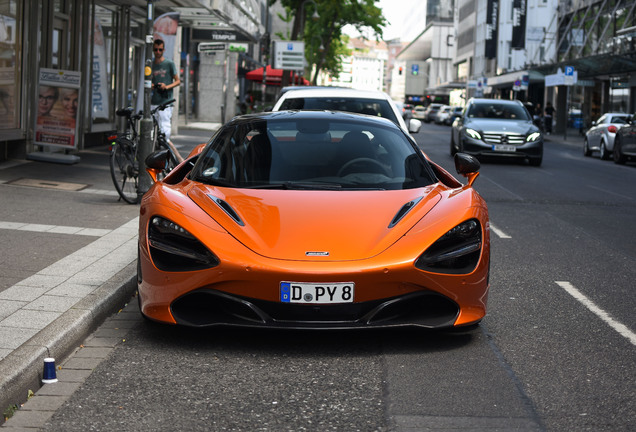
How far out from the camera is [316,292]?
5.00 metres

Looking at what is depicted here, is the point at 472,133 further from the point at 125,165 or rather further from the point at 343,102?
the point at 125,165

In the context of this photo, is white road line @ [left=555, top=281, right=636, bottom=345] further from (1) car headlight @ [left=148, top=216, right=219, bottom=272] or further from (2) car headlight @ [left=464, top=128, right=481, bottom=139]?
(2) car headlight @ [left=464, top=128, right=481, bottom=139]

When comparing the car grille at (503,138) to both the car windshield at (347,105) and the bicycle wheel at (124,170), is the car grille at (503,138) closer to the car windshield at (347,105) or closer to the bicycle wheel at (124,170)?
the car windshield at (347,105)

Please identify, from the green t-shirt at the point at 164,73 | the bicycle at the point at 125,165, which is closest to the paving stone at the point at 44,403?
the bicycle at the point at 125,165

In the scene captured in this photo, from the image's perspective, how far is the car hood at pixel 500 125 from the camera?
74.9 ft

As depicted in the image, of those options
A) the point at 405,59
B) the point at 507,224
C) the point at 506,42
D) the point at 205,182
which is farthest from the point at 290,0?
the point at 405,59

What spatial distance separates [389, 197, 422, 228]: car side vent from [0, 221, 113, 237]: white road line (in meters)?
3.85

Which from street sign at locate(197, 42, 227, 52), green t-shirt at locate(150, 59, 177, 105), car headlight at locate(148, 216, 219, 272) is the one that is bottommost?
car headlight at locate(148, 216, 219, 272)

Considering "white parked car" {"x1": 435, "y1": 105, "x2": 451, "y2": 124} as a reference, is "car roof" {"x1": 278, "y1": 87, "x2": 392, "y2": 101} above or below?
above

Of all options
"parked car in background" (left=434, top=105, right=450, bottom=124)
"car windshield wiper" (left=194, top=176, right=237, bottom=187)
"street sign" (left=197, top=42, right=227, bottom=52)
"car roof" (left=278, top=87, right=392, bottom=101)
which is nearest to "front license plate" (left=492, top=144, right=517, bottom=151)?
"street sign" (left=197, top=42, right=227, bottom=52)

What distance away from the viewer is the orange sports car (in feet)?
16.5

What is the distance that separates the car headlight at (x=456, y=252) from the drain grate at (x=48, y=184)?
26.6 ft

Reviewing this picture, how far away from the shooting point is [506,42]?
3602 inches

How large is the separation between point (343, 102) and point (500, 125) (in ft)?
39.6
